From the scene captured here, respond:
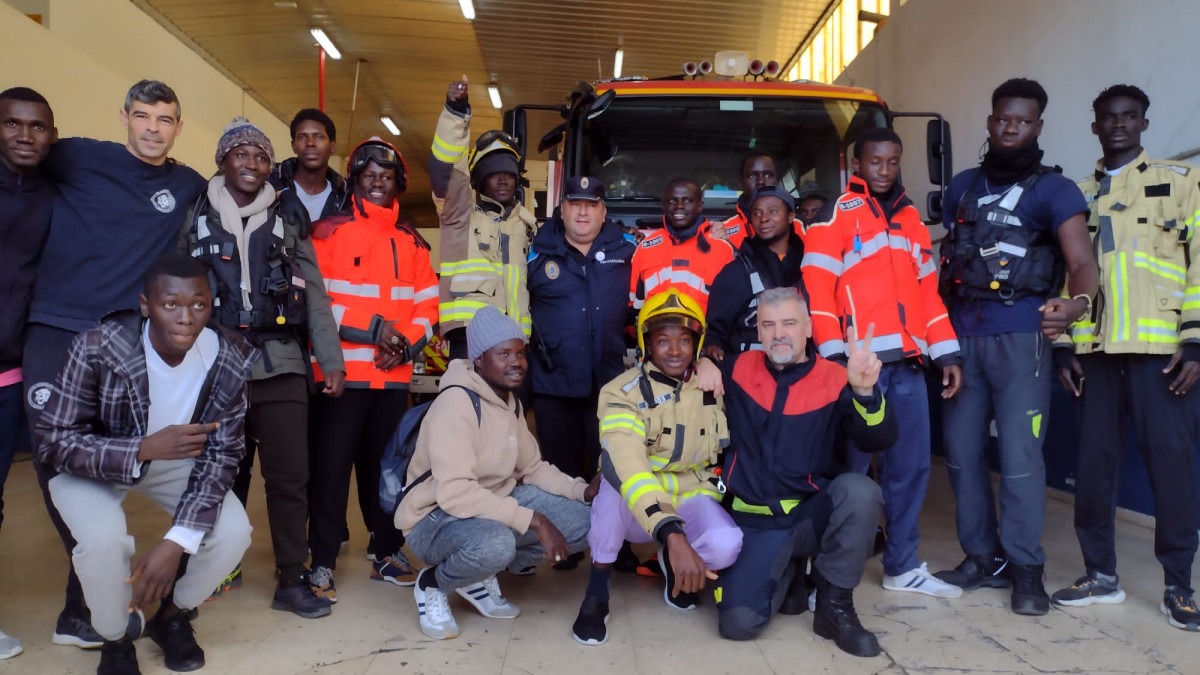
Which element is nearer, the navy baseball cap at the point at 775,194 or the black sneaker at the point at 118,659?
the black sneaker at the point at 118,659

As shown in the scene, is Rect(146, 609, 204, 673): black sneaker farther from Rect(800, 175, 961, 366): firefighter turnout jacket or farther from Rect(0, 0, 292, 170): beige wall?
Rect(0, 0, 292, 170): beige wall

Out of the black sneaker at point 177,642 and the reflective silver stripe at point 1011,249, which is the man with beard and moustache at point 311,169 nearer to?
the black sneaker at point 177,642

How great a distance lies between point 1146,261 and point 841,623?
6.05 feet

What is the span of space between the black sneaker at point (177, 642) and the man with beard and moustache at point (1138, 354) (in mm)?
3171

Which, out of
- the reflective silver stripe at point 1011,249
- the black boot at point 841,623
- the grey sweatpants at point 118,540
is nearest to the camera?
the grey sweatpants at point 118,540

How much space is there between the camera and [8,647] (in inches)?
116

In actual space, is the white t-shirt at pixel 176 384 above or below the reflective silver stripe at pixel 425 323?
below

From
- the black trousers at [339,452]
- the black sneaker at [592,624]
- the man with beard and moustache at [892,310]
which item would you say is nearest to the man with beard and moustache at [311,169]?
the black trousers at [339,452]

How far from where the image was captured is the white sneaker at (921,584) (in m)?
3.60

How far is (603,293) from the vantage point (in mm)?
3998

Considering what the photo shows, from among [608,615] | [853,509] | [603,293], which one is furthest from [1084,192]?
[608,615]

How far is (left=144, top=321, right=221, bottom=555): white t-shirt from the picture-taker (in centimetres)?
277

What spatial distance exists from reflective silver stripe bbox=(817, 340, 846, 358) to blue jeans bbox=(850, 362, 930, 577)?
19 cm

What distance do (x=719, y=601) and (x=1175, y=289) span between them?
83.0 inches
